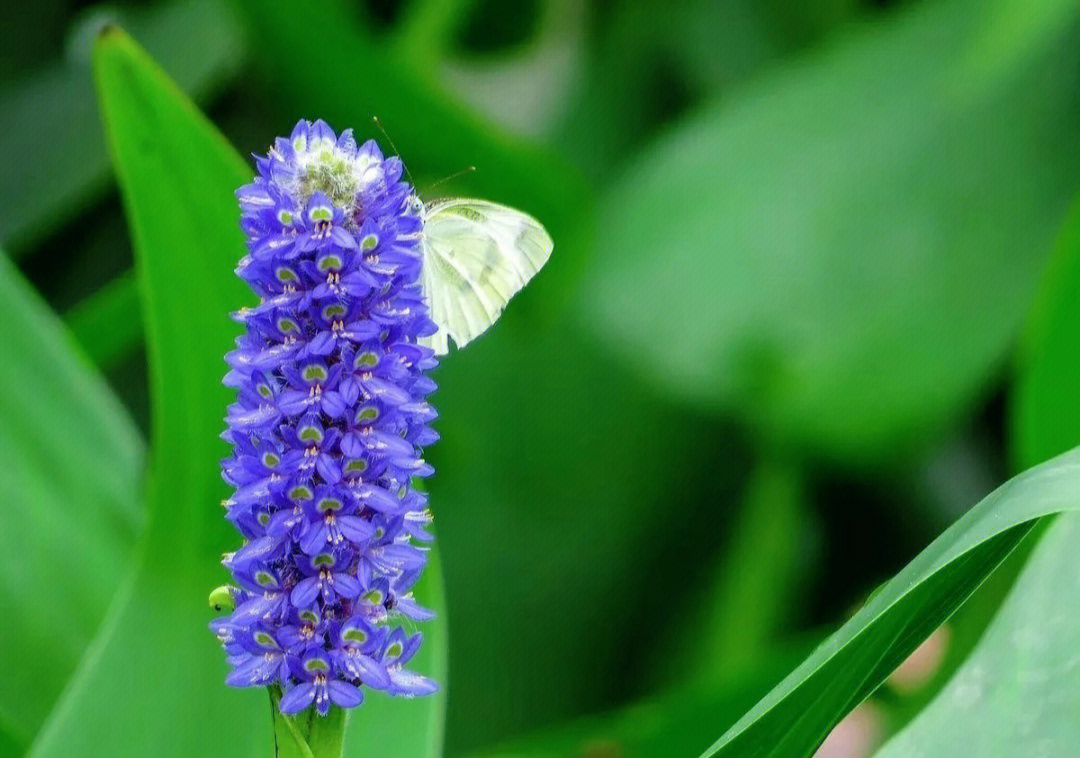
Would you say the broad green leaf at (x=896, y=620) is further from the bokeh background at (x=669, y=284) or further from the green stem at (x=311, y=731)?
the bokeh background at (x=669, y=284)

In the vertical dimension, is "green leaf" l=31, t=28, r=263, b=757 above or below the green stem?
above

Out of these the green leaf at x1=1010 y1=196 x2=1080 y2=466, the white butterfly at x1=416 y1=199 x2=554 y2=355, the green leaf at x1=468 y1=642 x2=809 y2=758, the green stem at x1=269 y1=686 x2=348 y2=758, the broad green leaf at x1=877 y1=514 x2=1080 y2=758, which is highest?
the white butterfly at x1=416 y1=199 x2=554 y2=355

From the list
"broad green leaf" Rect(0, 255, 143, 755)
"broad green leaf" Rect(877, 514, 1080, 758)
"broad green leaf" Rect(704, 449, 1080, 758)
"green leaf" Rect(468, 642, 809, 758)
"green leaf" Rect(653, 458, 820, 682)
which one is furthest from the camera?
"green leaf" Rect(653, 458, 820, 682)

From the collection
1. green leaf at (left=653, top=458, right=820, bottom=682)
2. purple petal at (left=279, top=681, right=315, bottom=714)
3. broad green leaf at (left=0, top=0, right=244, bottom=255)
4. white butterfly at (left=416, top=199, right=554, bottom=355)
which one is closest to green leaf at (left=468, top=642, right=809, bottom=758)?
green leaf at (left=653, top=458, right=820, bottom=682)

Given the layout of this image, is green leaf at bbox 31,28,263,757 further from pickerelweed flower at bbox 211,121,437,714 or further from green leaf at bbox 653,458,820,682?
green leaf at bbox 653,458,820,682

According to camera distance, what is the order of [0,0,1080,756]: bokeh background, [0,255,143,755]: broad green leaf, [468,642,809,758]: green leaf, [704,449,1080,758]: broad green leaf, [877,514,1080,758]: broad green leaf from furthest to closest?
[0,0,1080,756]: bokeh background
[468,642,809,758]: green leaf
[0,255,143,755]: broad green leaf
[877,514,1080,758]: broad green leaf
[704,449,1080,758]: broad green leaf

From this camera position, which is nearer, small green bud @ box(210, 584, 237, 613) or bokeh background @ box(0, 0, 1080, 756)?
small green bud @ box(210, 584, 237, 613)

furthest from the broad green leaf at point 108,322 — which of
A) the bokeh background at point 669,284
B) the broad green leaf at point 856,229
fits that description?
the broad green leaf at point 856,229
